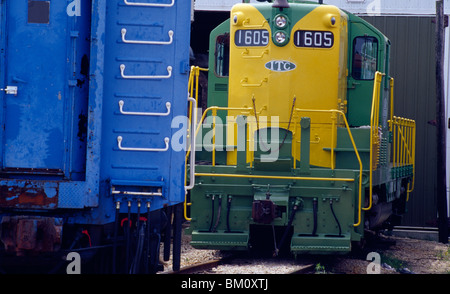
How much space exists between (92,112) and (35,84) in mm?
560

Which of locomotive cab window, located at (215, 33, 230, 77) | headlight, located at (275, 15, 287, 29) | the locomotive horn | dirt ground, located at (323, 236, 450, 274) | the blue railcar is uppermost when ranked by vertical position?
the locomotive horn

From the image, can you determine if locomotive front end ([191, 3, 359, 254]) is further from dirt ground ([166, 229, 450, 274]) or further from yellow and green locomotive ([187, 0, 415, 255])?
dirt ground ([166, 229, 450, 274])

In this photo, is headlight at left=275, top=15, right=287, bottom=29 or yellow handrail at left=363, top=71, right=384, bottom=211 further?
headlight at left=275, top=15, right=287, bottom=29

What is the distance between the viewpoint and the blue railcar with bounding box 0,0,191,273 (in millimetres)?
5914

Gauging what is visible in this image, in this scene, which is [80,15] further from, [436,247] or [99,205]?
A: [436,247]

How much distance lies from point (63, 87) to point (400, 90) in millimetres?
9951

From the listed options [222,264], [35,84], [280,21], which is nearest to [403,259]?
[222,264]

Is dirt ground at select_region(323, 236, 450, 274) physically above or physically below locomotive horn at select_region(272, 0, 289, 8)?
below

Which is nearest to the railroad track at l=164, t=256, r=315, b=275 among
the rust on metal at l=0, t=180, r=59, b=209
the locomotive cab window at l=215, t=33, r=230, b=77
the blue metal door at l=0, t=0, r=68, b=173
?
the rust on metal at l=0, t=180, r=59, b=209

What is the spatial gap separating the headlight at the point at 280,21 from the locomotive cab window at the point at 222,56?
99cm

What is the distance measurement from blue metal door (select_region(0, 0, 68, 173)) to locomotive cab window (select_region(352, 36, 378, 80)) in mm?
5789

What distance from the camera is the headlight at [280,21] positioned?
10.1 metres

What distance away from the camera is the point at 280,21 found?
10.1 m

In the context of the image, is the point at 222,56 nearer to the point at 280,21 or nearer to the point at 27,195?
the point at 280,21
